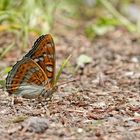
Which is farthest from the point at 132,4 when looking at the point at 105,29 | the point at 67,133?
the point at 67,133

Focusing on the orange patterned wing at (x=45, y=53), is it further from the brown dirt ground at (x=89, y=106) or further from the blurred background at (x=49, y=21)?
the blurred background at (x=49, y=21)

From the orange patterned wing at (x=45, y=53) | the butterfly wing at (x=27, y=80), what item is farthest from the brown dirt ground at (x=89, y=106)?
the orange patterned wing at (x=45, y=53)

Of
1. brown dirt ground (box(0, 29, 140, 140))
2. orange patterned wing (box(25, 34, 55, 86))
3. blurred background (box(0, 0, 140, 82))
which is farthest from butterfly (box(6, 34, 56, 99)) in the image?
blurred background (box(0, 0, 140, 82))

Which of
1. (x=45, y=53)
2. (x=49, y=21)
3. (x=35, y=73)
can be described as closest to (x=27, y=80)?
(x=35, y=73)

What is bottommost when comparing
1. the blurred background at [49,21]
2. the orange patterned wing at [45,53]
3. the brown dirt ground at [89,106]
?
the brown dirt ground at [89,106]

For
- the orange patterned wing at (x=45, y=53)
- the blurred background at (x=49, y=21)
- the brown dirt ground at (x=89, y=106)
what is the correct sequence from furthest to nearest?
the blurred background at (x=49, y=21) → the orange patterned wing at (x=45, y=53) → the brown dirt ground at (x=89, y=106)

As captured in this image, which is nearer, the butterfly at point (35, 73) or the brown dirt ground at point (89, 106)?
the brown dirt ground at point (89, 106)

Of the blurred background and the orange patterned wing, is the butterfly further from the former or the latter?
the blurred background
